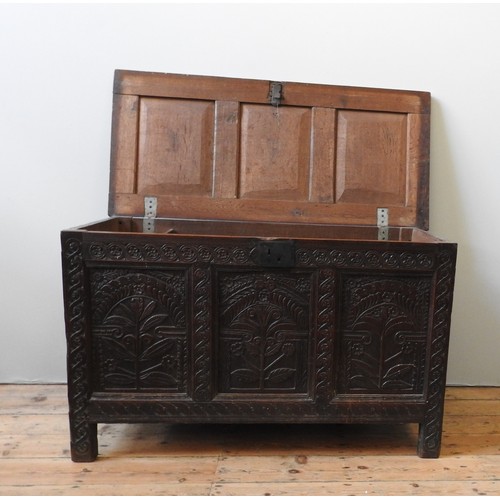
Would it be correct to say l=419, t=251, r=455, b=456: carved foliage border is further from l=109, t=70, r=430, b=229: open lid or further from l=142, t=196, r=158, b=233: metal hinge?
l=142, t=196, r=158, b=233: metal hinge

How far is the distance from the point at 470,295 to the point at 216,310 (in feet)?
4.04

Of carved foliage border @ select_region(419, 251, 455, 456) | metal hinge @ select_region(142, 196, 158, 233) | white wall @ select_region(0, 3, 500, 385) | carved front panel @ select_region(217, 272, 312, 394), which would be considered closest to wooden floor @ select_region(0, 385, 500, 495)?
carved foliage border @ select_region(419, 251, 455, 456)

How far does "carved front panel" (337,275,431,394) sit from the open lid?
0.47m

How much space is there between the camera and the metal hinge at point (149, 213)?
5.74ft

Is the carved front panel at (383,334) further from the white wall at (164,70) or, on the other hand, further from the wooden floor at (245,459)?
the white wall at (164,70)

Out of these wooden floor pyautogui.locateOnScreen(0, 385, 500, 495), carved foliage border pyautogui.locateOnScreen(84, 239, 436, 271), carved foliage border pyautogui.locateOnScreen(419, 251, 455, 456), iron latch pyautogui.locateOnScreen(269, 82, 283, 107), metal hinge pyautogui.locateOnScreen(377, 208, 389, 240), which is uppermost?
iron latch pyautogui.locateOnScreen(269, 82, 283, 107)

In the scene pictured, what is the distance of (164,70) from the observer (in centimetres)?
179

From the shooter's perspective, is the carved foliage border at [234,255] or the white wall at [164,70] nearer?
the carved foliage border at [234,255]

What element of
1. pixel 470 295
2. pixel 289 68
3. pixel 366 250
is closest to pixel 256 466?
pixel 366 250

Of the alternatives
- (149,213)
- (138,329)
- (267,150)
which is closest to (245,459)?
(138,329)

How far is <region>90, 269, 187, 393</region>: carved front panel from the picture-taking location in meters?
1.35

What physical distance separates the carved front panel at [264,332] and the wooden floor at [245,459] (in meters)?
0.24

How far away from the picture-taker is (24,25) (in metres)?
1.75

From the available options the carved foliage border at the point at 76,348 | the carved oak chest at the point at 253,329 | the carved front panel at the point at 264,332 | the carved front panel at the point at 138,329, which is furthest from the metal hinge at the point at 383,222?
the carved foliage border at the point at 76,348
